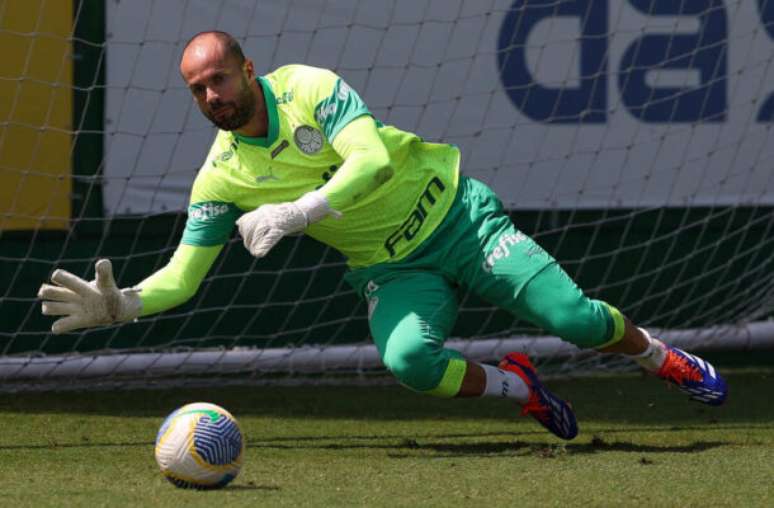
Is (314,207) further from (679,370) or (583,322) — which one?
(679,370)

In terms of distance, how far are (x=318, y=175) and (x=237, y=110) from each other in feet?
1.33

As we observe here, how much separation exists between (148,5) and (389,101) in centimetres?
125

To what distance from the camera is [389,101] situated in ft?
24.3

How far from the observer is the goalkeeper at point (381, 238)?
16.3ft

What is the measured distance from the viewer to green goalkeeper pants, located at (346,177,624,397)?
5.26 meters

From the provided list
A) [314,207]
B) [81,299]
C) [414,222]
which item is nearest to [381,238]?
[414,222]

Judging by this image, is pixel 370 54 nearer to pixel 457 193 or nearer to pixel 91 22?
pixel 91 22

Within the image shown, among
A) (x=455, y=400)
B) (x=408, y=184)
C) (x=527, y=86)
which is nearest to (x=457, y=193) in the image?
(x=408, y=184)

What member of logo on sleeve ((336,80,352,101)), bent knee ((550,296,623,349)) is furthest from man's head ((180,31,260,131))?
bent knee ((550,296,623,349))

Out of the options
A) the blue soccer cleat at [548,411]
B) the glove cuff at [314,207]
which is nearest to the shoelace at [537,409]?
the blue soccer cleat at [548,411]

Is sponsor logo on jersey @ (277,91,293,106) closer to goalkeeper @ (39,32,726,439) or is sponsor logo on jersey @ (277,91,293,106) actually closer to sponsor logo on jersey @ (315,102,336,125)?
goalkeeper @ (39,32,726,439)

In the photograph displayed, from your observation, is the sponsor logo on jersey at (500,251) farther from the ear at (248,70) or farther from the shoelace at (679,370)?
the ear at (248,70)

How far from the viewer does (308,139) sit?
5.16 meters

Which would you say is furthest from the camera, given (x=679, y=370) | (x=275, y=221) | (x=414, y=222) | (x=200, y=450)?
(x=679, y=370)
